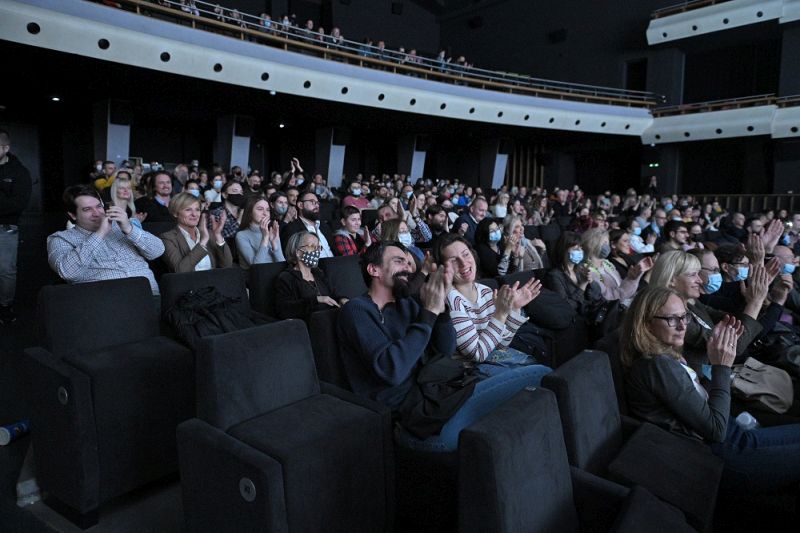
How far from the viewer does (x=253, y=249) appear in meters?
3.59

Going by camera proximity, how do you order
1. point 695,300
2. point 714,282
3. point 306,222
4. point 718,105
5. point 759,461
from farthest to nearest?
point 718,105, point 306,222, point 714,282, point 695,300, point 759,461

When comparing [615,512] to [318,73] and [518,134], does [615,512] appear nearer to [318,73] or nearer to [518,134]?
[318,73]

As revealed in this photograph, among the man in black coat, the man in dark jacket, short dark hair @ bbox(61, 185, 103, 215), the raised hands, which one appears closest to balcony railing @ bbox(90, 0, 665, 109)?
the man in dark jacket

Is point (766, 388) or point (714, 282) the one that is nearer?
point (766, 388)

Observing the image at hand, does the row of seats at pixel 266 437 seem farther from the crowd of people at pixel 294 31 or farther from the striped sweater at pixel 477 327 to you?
the crowd of people at pixel 294 31

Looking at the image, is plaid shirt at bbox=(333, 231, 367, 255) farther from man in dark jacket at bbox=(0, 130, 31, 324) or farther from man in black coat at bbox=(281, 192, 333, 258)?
man in dark jacket at bbox=(0, 130, 31, 324)

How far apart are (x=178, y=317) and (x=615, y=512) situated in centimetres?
186

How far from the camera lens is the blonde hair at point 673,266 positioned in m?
2.57

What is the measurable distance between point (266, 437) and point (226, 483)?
0.15m

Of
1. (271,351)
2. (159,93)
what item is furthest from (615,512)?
(159,93)

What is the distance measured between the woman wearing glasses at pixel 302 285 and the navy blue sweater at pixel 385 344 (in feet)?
2.89

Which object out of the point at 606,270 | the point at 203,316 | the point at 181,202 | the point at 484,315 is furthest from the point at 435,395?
the point at 606,270

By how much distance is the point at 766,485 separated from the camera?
1.68 metres

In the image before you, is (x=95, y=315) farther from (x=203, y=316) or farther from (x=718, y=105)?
(x=718, y=105)
